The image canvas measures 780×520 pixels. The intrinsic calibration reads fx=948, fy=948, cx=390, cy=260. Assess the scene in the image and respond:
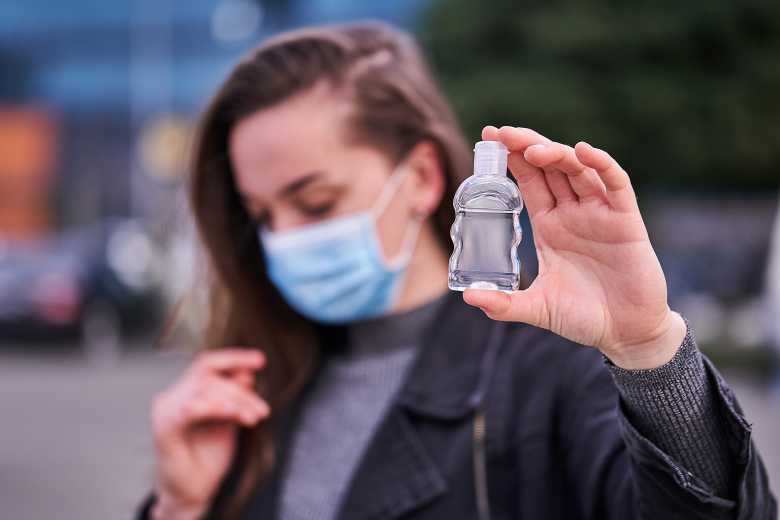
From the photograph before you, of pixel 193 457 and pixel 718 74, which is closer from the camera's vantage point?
pixel 193 457

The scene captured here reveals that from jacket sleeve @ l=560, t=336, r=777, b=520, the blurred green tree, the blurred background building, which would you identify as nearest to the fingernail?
jacket sleeve @ l=560, t=336, r=777, b=520

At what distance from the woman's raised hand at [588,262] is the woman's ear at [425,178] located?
0.82 m

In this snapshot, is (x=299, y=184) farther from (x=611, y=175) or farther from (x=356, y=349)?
(x=611, y=175)

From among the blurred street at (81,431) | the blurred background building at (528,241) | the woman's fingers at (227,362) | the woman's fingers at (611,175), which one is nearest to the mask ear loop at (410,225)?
the woman's fingers at (227,362)

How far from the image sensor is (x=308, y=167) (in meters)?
1.93

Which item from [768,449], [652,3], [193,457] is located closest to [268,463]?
[193,457]

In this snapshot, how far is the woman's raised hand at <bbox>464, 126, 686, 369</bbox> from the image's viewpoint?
1139 mm

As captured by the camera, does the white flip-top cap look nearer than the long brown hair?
Yes

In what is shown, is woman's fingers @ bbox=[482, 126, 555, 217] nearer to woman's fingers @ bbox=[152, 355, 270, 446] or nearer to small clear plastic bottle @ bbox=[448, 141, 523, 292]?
small clear plastic bottle @ bbox=[448, 141, 523, 292]

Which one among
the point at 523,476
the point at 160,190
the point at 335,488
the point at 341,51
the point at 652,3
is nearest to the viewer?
the point at 523,476

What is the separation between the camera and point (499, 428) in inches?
64.7

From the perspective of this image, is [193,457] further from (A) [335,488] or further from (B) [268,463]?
(A) [335,488]

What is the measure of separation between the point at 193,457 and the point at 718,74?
14034mm

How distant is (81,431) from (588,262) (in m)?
7.37
